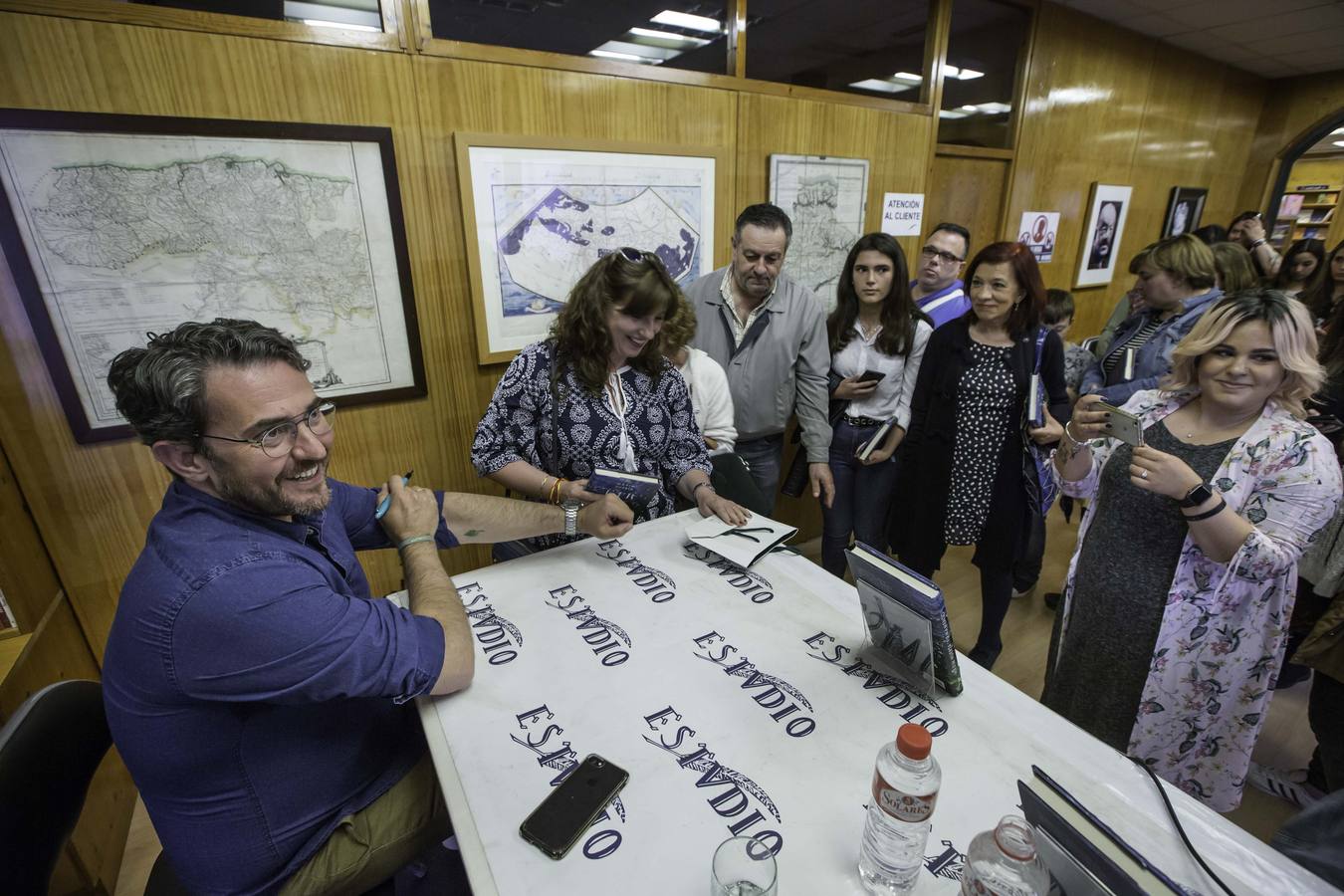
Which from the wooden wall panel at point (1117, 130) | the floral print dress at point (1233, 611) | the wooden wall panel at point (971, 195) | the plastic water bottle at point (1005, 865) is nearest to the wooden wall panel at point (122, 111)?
the plastic water bottle at point (1005, 865)

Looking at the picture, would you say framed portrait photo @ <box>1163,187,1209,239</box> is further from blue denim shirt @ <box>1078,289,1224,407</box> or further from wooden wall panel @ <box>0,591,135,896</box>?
wooden wall panel @ <box>0,591,135,896</box>

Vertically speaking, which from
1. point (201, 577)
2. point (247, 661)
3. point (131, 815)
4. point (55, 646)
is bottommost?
point (131, 815)

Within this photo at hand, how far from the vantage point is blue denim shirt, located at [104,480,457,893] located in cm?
84

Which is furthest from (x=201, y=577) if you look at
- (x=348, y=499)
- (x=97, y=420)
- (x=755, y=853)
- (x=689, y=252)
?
(x=689, y=252)

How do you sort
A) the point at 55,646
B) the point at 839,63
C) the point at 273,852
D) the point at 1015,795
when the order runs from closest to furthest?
the point at 1015,795 < the point at 273,852 < the point at 55,646 < the point at 839,63

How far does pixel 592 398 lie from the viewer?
5.41ft

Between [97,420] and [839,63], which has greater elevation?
[839,63]

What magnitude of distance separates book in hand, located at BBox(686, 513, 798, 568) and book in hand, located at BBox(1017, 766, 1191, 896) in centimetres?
84

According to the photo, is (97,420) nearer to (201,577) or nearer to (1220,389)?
(201,577)

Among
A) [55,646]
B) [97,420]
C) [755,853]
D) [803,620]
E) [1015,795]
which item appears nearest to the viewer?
[755,853]

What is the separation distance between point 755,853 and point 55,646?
78.3 inches

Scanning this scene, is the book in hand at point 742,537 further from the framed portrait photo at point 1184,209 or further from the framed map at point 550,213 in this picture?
the framed portrait photo at point 1184,209

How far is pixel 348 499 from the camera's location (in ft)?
4.43

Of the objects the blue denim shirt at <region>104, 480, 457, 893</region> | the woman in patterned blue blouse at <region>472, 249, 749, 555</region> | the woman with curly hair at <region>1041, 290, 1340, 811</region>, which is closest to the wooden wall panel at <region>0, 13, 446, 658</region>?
the woman in patterned blue blouse at <region>472, 249, 749, 555</region>
